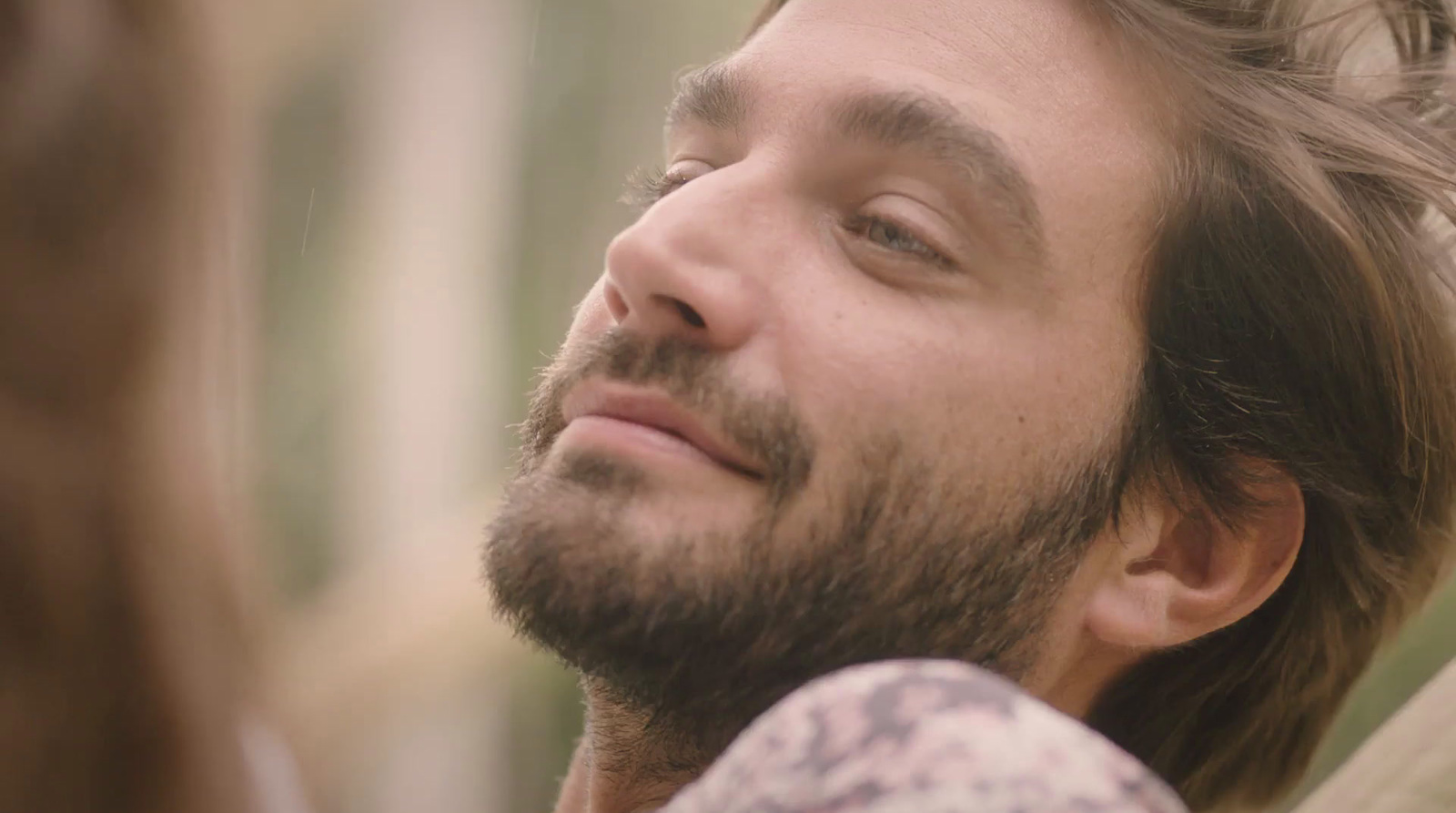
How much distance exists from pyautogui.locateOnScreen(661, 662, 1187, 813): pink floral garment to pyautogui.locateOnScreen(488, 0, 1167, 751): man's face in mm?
275

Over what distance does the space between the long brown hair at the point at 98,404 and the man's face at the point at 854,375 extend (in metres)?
0.32

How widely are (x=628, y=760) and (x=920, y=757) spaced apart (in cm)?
54

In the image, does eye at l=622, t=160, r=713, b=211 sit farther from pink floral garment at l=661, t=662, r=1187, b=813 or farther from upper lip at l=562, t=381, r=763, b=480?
pink floral garment at l=661, t=662, r=1187, b=813

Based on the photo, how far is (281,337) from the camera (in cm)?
218

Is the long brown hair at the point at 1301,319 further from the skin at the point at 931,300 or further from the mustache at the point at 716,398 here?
the mustache at the point at 716,398

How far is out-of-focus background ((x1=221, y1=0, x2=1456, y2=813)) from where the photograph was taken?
2.09 meters

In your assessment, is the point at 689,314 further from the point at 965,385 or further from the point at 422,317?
the point at 422,317

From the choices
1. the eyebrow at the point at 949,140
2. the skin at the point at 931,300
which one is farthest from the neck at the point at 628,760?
the eyebrow at the point at 949,140

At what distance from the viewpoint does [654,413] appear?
2.78 feet

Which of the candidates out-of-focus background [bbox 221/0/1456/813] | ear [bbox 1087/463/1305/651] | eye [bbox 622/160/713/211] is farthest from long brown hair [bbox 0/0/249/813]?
out-of-focus background [bbox 221/0/1456/813]

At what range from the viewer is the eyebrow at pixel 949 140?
89 cm

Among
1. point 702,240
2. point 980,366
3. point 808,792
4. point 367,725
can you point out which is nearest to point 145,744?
point 808,792

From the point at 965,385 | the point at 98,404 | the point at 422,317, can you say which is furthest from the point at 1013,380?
the point at 422,317

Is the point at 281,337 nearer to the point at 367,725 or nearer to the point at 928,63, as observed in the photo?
the point at 367,725
